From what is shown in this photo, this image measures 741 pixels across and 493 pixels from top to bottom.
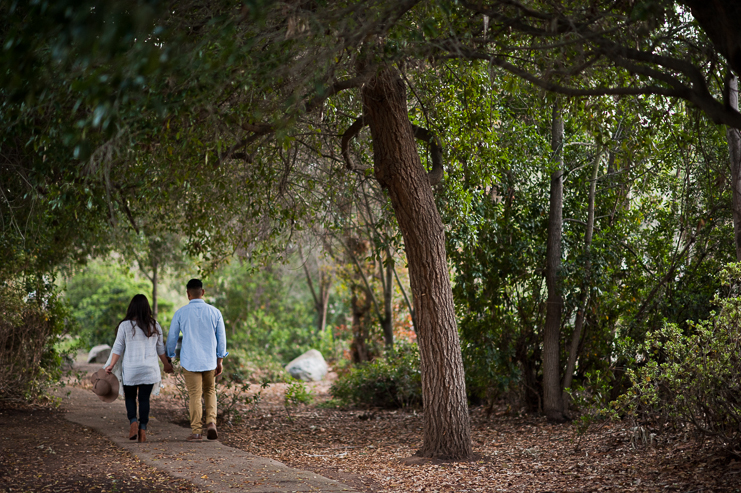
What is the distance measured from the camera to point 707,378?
4.90 metres

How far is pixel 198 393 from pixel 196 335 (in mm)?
648

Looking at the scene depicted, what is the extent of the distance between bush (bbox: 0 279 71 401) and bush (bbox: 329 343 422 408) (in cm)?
509

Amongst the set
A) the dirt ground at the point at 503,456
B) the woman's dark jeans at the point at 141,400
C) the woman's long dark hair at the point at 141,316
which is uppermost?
the woman's long dark hair at the point at 141,316

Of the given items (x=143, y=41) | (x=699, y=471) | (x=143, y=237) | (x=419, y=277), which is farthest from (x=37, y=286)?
(x=699, y=471)

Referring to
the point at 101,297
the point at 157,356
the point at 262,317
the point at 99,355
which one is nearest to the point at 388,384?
the point at 157,356

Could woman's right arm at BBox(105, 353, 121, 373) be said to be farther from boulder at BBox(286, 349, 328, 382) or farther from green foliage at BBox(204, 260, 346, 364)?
green foliage at BBox(204, 260, 346, 364)

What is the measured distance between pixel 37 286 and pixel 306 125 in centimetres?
455

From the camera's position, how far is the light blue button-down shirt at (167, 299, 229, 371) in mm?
6785

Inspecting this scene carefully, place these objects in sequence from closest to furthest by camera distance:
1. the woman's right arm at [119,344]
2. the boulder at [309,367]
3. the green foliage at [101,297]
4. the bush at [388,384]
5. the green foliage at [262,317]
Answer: the woman's right arm at [119,344], the bush at [388,384], the boulder at [309,367], the green foliage at [262,317], the green foliage at [101,297]

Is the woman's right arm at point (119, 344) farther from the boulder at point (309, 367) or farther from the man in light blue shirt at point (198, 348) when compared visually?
the boulder at point (309, 367)

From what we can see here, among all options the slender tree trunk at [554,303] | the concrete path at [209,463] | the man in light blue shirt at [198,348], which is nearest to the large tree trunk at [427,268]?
the concrete path at [209,463]

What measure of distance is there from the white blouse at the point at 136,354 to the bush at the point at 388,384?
16.8 ft

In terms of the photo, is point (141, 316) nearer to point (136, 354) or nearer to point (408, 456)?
point (136, 354)

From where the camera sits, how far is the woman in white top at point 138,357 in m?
6.60
